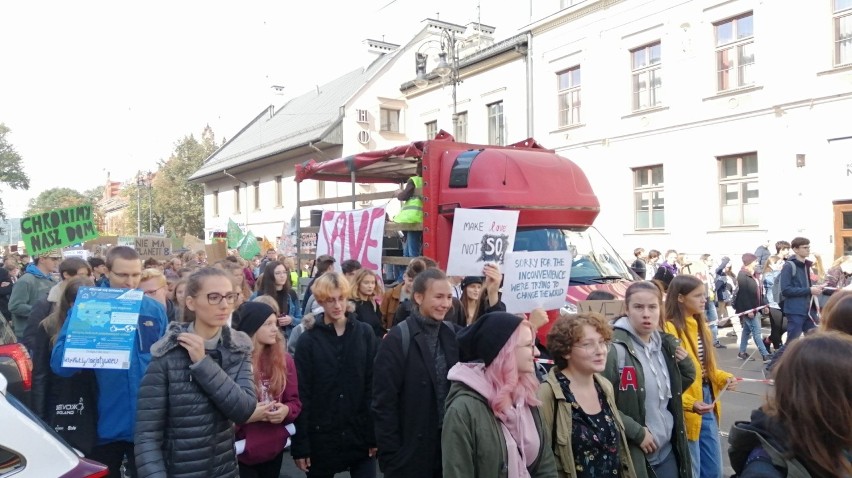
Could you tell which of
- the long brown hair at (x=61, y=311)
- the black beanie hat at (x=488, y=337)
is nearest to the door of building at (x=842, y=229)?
the black beanie hat at (x=488, y=337)

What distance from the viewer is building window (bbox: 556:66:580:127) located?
21594 millimetres

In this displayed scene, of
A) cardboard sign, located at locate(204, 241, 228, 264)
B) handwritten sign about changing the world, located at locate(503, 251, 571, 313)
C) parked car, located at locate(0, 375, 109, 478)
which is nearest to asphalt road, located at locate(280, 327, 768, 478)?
handwritten sign about changing the world, located at locate(503, 251, 571, 313)

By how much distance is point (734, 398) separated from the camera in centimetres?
841

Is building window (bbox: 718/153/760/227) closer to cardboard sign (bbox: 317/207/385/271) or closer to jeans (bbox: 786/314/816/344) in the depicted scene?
jeans (bbox: 786/314/816/344)

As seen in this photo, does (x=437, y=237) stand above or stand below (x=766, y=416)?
above

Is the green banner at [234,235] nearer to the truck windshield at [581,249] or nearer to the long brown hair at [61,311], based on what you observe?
the truck windshield at [581,249]

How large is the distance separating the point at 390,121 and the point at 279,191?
7.29m

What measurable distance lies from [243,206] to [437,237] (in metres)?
32.3

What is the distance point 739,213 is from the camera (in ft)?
56.1

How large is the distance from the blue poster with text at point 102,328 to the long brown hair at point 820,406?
3.32 metres

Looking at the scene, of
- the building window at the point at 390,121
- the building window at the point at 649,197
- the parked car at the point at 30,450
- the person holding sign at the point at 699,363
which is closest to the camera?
the parked car at the point at 30,450

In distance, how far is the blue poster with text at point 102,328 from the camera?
149 inches

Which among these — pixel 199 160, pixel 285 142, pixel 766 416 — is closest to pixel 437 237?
pixel 766 416

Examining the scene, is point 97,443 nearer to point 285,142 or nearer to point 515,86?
point 515,86
